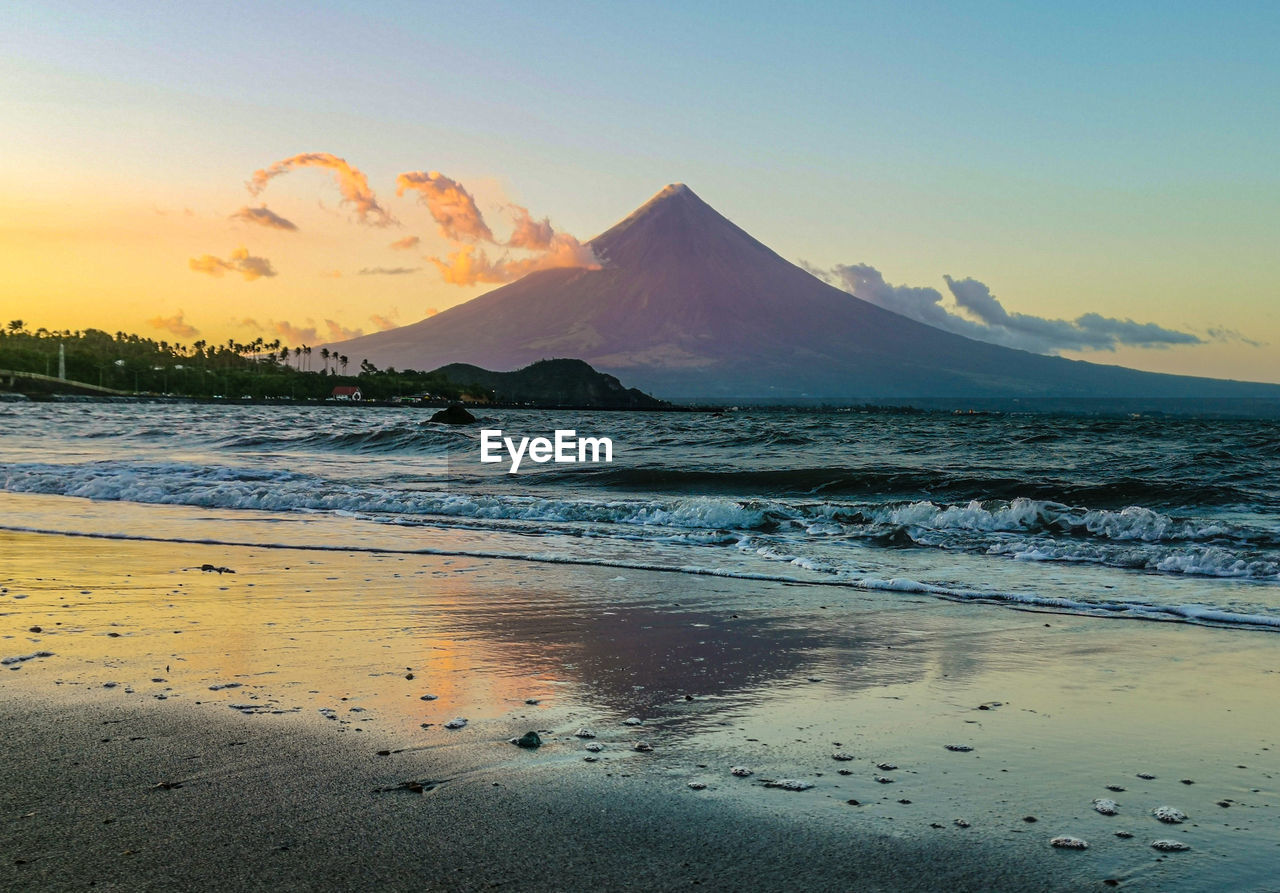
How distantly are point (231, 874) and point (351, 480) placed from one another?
22582mm

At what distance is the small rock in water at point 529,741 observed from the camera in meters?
4.83

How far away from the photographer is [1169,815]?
4102mm

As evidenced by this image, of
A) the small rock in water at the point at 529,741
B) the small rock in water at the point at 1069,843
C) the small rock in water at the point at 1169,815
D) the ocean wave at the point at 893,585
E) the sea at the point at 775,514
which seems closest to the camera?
the small rock in water at the point at 1069,843

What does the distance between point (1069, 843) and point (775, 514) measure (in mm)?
14330

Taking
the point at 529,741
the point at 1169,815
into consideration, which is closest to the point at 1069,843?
the point at 1169,815

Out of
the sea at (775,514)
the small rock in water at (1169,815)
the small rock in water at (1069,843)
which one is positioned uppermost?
the small rock in water at (1069,843)

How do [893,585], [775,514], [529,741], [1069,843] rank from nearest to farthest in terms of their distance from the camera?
[1069,843] < [529,741] < [893,585] < [775,514]

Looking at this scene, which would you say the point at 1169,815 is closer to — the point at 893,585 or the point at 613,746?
the point at 613,746

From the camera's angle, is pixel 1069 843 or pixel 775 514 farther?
pixel 775 514

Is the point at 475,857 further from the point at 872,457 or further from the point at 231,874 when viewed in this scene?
the point at 872,457

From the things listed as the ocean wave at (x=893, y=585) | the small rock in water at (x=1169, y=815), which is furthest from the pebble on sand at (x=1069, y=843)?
the ocean wave at (x=893, y=585)

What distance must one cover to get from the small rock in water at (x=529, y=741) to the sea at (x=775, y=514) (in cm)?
626

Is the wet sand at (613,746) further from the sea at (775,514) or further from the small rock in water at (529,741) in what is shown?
the sea at (775,514)

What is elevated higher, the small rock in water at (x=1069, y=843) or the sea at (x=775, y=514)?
the small rock in water at (x=1069, y=843)
